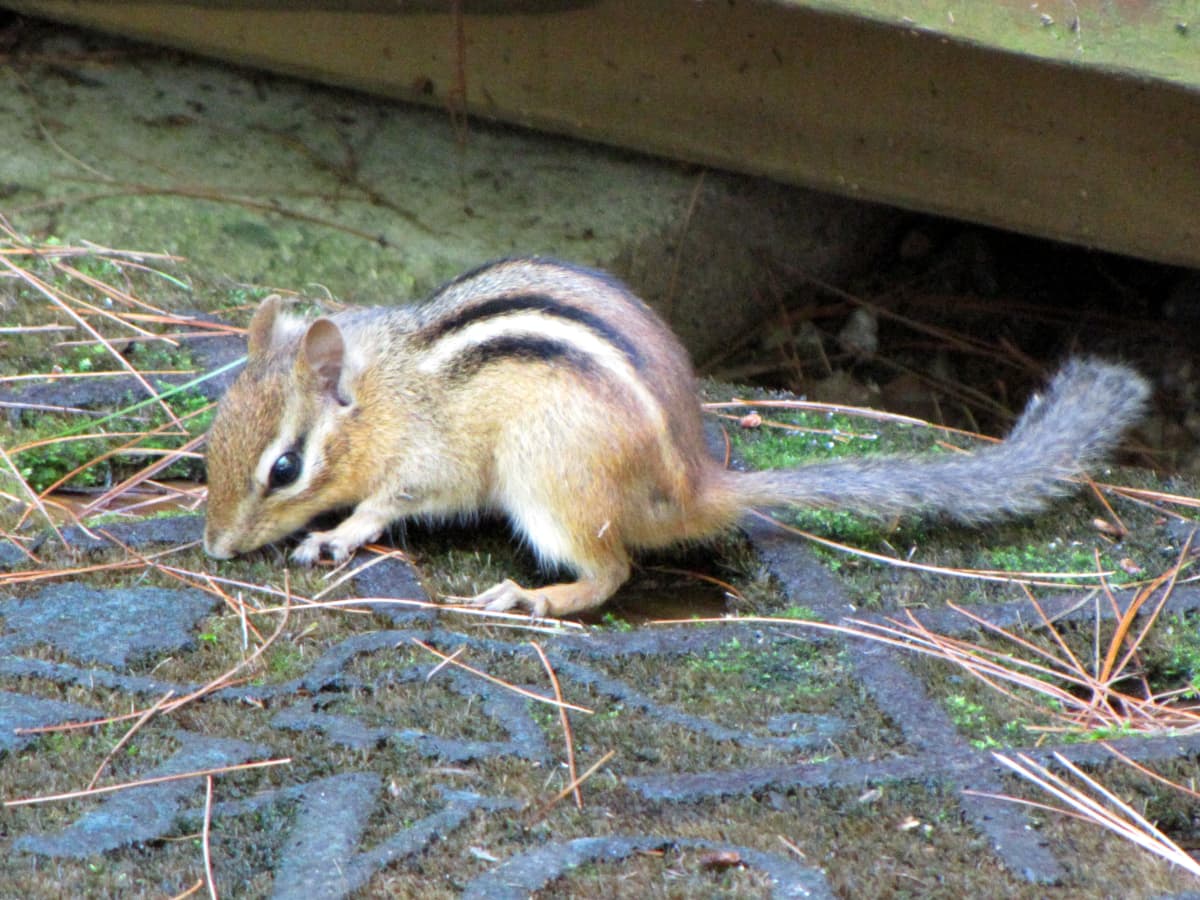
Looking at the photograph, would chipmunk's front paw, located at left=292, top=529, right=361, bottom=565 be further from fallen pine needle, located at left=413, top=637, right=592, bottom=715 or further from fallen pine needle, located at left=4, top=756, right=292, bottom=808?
fallen pine needle, located at left=4, top=756, right=292, bottom=808

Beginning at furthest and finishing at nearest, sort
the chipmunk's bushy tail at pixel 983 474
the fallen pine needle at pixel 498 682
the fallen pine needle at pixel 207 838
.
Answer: the chipmunk's bushy tail at pixel 983 474
the fallen pine needle at pixel 498 682
the fallen pine needle at pixel 207 838

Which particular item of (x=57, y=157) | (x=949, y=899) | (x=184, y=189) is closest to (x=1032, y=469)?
(x=949, y=899)

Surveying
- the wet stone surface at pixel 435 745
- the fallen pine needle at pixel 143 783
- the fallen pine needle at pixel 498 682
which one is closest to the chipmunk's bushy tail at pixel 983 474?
the wet stone surface at pixel 435 745

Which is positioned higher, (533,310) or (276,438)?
(533,310)

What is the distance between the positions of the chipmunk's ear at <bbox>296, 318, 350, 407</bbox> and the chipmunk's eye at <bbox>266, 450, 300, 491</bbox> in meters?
0.18

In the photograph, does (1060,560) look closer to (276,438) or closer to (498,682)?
(498,682)

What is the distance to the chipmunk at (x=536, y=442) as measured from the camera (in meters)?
3.31

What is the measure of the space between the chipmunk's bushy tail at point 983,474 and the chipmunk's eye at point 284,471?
1.06 metres

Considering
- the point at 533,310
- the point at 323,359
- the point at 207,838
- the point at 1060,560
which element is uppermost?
the point at 533,310

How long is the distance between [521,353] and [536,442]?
227 millimetres

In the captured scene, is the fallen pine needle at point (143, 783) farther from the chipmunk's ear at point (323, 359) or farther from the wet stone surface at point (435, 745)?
the chipmunk's ear at point (323, 359)

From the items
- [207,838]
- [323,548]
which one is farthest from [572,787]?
[323,548]

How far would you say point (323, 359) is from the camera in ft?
11.6

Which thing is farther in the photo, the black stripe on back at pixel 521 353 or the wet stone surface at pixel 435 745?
the black stripe on back at pixel 521 353
